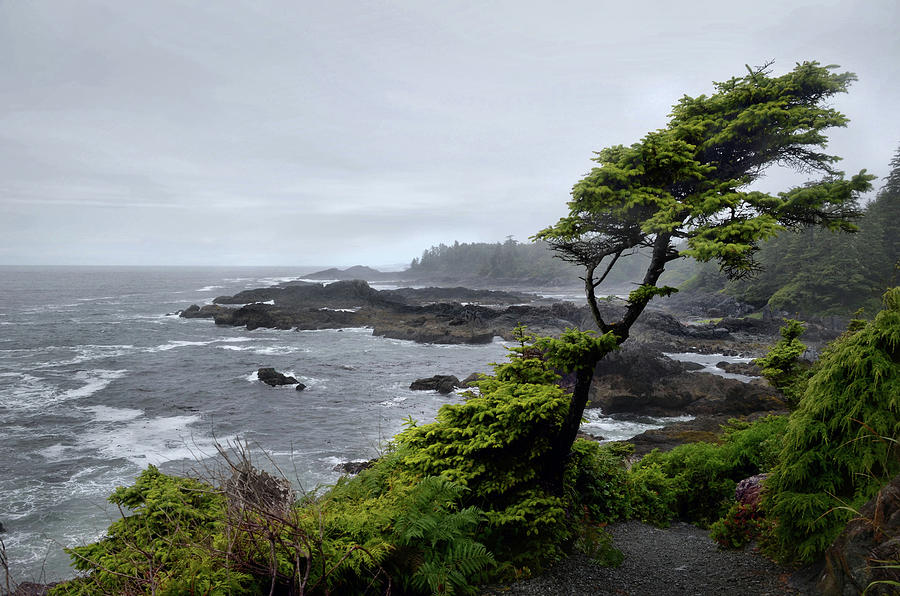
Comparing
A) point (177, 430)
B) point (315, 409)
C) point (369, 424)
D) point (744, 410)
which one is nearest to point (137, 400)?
point (177, 430)

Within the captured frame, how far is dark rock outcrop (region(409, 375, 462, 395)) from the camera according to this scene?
26703 mm

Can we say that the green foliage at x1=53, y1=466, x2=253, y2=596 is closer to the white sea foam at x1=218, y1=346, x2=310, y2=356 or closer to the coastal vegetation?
the coastal vegetation

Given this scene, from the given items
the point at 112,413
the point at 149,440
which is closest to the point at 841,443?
the point at 149,440

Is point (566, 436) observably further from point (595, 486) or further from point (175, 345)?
point (175, 345)

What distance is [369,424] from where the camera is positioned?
21.6 metres

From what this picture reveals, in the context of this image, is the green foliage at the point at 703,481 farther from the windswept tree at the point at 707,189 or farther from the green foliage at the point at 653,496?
the windswept tree at the point at 707,189

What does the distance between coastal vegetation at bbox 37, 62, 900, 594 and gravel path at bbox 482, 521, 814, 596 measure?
0.24 metres

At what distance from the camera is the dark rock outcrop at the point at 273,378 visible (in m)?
27.5

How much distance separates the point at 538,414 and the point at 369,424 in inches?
664

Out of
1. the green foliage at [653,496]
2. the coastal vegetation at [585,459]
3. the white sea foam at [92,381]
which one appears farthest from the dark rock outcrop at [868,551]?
the white sea foam at [92,381]

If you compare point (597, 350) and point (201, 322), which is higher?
point (597, 350)

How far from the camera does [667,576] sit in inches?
239

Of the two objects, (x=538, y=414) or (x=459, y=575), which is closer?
(x=459, y=575)

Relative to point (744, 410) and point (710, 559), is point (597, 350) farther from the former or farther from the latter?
point (744, 410)
